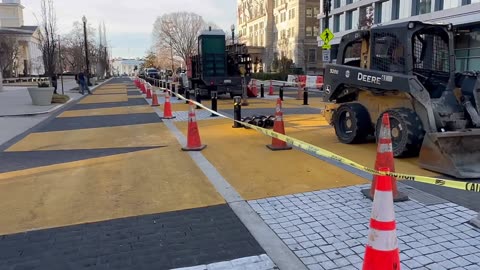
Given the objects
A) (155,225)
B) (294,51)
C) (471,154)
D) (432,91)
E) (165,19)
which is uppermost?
(165,19)

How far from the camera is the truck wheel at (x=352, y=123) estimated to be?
340 inches

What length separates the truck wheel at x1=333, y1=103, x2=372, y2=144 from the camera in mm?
8641

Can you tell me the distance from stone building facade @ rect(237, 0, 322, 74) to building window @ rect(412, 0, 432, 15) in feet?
98.8

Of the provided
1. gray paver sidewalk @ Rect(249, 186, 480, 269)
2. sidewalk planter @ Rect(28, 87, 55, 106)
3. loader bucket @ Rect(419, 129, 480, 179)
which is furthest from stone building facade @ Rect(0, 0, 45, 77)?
gray paver sidewalk @ Rect(249, 186, 480, 269)

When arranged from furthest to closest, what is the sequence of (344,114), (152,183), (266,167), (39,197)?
(344,114) → (266,167) → (152,183) → (39,197)

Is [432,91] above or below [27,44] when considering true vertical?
below

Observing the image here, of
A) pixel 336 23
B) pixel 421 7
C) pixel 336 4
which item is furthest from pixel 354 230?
pixel 336 4

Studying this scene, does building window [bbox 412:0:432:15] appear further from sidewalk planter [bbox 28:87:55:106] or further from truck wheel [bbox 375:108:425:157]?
truck wheel [bbox 375:108:425:157]

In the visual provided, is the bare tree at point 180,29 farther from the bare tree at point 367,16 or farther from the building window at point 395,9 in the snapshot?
the building window at point 395,9

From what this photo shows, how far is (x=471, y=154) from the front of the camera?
6582 millimetres

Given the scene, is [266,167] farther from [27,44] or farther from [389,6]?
[27,44]

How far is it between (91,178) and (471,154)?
20.0 ft

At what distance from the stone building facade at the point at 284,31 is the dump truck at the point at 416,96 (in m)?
59.3

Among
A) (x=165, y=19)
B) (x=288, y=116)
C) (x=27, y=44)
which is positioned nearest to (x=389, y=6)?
(x=288, y=116)
